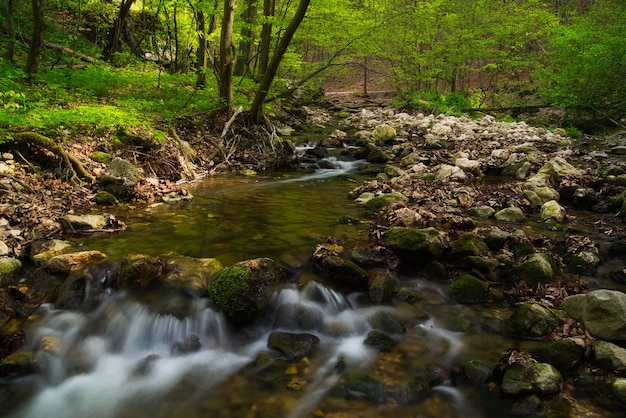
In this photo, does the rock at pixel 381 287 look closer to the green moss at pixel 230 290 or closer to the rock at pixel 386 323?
the rock at pixel 386 323

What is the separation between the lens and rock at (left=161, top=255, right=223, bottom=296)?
427 centimetres

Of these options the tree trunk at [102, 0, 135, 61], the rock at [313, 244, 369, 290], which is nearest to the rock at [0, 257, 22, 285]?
the rock at [313, 244, 369, 290]

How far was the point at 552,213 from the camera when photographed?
20.9 feet

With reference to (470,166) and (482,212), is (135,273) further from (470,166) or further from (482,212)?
(470,166)

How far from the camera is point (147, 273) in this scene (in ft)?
14.2

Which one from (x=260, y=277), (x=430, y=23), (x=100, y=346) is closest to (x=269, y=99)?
(x=260, y=277)

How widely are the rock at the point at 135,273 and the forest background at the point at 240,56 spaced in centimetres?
389

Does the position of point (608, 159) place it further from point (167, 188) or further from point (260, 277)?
point (167, 188)

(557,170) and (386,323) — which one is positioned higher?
(557,170)

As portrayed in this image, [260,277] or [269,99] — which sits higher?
[269,99]

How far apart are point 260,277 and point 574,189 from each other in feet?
21.2

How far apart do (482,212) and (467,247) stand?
6.82ft

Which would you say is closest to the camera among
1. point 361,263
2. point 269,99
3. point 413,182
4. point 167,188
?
point 361,263

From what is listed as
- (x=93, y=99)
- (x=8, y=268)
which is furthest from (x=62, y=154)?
(x=93, y=99)
